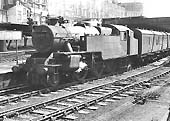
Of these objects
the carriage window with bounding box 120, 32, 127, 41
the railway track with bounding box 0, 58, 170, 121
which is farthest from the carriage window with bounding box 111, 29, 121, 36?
the railway track with bounding box 0, 58, 170, 121

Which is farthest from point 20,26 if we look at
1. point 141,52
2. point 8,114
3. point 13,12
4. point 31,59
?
point 13,12

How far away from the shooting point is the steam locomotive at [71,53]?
10750 millimetres

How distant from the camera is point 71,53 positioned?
35.5 feet

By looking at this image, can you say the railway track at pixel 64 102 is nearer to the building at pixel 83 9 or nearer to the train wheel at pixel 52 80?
the train wheel at pixel 52 80

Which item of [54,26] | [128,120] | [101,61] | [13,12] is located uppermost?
[13,12]

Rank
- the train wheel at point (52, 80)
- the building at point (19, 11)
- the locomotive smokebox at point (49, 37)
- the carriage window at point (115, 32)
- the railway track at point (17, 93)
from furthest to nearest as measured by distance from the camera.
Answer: the building at point (19, 11) < the carriage window at point (115, 32) < the locomotive smokebox at point (49, 37) < the train wheel at point (52, 80) < the railway track at point (17, 93)

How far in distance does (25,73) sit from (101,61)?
4035 millimetres

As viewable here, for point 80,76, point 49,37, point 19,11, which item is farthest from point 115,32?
point 19,11

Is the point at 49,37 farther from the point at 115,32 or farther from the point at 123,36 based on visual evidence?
the point at 123,36

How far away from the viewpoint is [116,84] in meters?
11.5

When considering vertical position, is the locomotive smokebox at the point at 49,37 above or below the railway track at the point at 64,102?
above

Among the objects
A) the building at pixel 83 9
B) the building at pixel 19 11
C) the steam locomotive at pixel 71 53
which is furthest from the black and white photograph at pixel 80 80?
the building at pixel 83 9

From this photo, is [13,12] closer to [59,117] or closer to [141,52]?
[141,52]

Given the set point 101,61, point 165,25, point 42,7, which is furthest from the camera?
point 42,7
